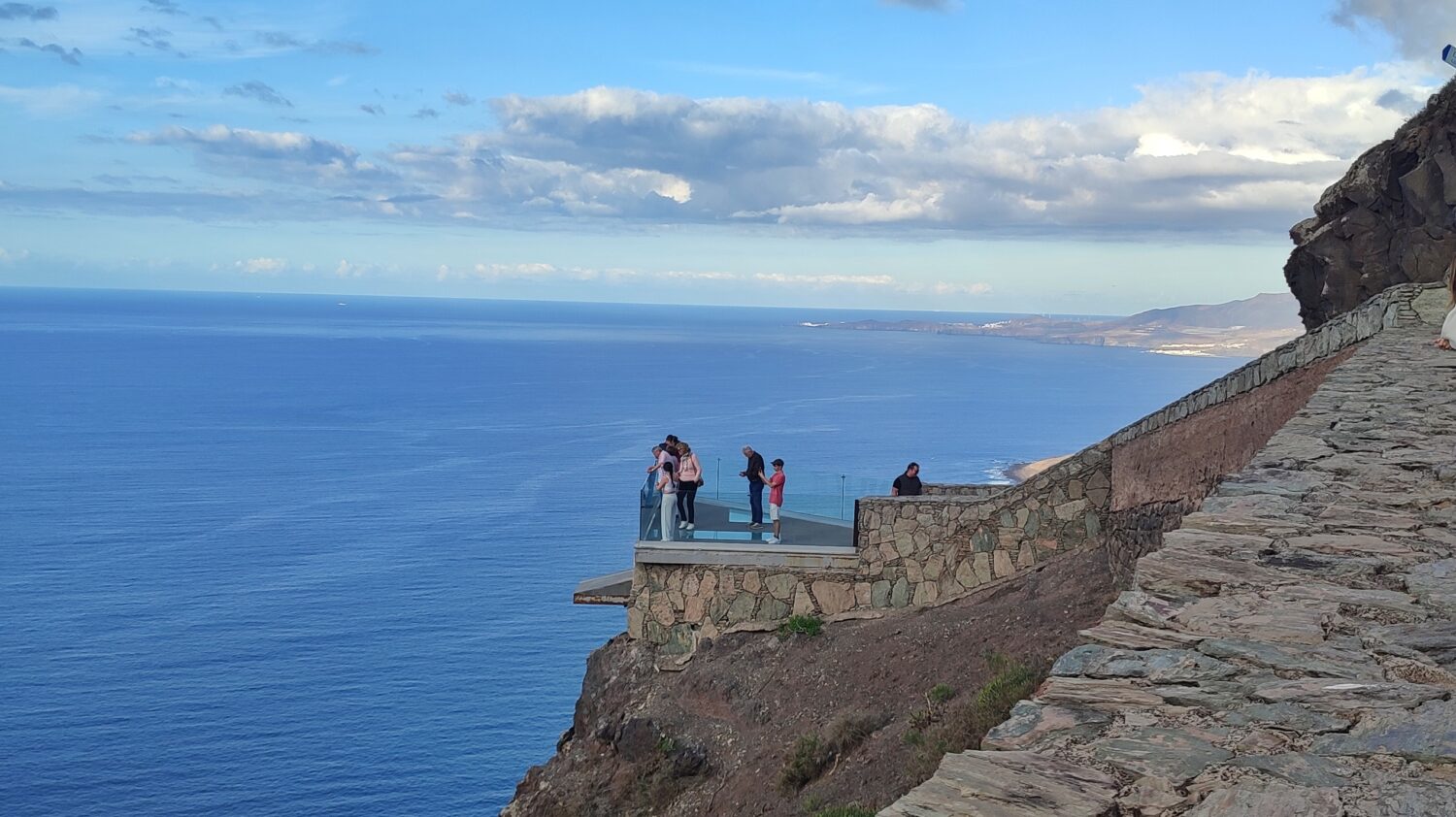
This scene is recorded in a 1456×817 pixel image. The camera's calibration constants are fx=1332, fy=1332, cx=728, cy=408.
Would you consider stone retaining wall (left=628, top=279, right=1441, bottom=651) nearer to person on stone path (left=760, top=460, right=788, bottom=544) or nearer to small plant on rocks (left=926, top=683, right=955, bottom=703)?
person on stone path (left=760, top=460, right=788, bottom=544)

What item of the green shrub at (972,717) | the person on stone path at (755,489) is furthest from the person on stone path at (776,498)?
the green shrub at (972,717)

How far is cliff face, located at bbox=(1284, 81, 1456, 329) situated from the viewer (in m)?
16.9

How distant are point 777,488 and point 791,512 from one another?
42cm

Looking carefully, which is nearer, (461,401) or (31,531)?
(31,531)

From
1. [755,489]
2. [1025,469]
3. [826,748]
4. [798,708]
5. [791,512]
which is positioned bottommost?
[1025,469]

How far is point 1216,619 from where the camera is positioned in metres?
3.91

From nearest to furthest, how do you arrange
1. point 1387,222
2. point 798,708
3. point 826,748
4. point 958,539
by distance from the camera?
point 826,748, point 798,708, point 958,539, point 1387,222

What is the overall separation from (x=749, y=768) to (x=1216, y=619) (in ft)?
26.8

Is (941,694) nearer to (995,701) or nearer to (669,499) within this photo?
(995,701)

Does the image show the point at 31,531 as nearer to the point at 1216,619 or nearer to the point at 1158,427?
the point at 1158,427

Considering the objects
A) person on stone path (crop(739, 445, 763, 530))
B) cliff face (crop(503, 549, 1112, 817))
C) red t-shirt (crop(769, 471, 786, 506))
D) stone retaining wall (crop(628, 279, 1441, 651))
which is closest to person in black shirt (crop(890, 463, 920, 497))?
stone retaining wall (crop(628, 279, 1441, 651))

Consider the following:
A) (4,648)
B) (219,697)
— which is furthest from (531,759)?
(4,648)

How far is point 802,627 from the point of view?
1409cm

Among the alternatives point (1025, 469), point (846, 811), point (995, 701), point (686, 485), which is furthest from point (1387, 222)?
point (1025, 469)
